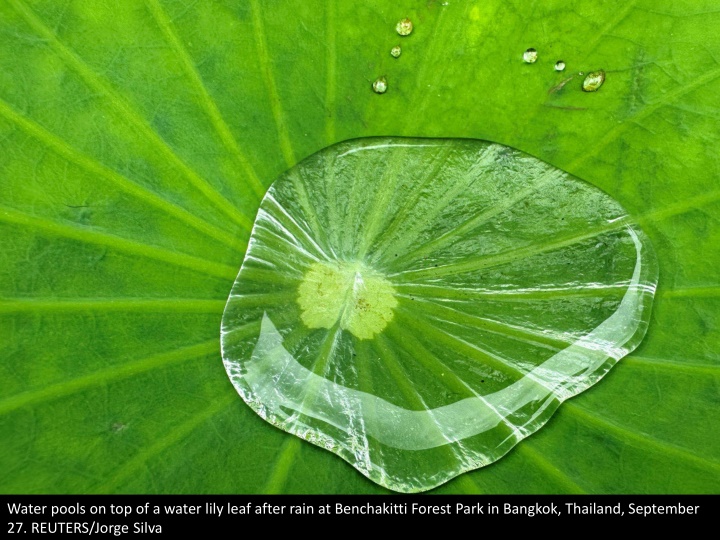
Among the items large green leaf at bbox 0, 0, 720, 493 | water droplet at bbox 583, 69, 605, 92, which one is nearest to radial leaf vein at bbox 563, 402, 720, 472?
large green leaf at bbox 0, 0, 720, 493

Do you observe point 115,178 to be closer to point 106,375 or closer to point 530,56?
point 106,375

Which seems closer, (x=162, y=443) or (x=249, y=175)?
(x=162, y=443)

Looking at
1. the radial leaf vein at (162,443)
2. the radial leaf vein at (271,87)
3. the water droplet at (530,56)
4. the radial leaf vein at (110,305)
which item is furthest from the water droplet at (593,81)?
the radial leaf vein at (162,443)

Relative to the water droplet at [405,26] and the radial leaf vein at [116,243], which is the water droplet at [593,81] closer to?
the water droplet at [405,26]

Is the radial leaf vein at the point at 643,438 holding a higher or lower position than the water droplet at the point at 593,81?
lower

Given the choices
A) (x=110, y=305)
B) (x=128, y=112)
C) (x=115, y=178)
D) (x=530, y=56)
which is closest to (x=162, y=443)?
(x=110, y=305)

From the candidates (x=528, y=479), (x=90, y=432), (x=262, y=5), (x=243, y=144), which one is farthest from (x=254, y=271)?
(x=528, y=479)
